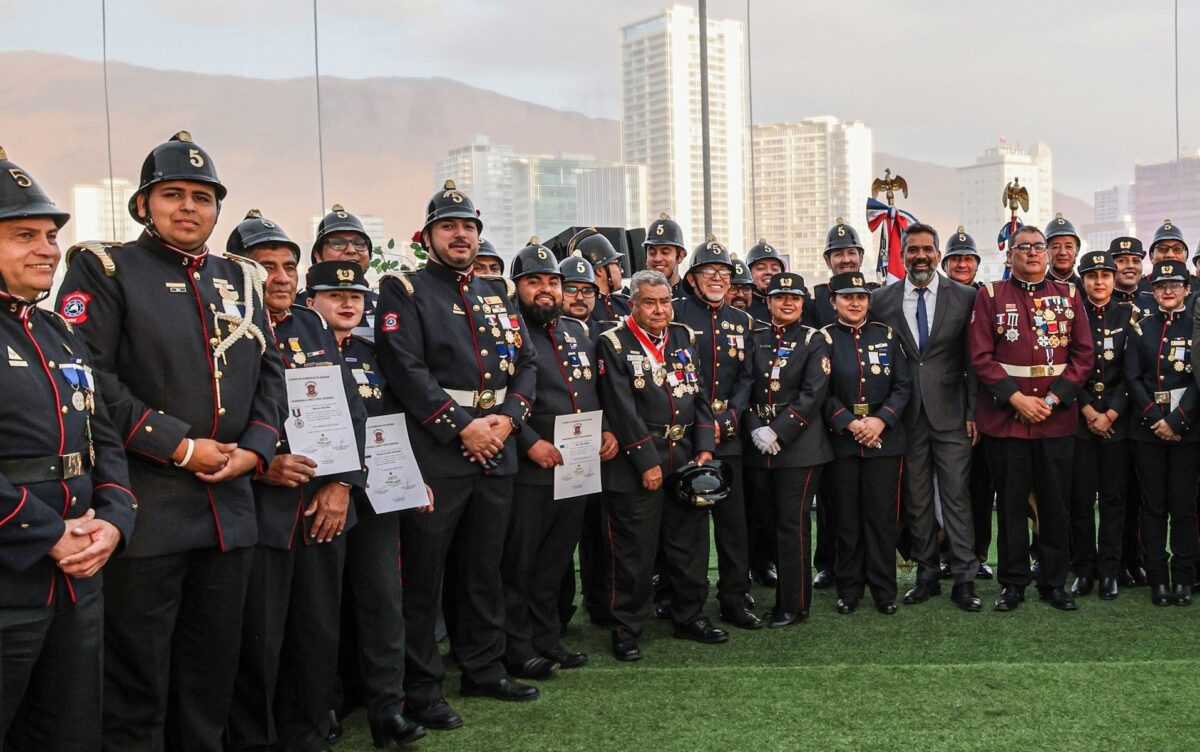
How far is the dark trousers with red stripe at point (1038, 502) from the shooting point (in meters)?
5.13

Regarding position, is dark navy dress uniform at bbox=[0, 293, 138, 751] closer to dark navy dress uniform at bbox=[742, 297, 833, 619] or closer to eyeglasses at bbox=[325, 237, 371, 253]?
eyeglasses at bbox=[325, 237, 371, 253]

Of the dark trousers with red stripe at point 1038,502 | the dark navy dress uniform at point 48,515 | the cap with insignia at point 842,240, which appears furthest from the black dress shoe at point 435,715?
the cap with insignia at point 842,240

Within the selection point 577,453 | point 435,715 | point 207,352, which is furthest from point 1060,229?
point 207,352

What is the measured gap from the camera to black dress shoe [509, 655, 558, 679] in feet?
13.8

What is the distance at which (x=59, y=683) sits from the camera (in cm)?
234

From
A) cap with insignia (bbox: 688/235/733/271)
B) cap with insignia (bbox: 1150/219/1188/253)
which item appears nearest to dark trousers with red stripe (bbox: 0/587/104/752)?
cap with insignia (bbox: 688/235/733/271)

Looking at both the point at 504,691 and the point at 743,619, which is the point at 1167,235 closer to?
the point at 743,619

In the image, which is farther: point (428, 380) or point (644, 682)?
point (644, 682)

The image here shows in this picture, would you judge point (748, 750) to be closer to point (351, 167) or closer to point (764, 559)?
point (764, 559)

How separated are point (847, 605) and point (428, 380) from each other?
269cm

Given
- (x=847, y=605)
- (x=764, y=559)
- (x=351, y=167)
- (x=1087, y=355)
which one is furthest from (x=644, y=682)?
(x=351, y=167)

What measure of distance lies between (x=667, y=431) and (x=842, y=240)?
2056mm

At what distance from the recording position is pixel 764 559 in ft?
19.4

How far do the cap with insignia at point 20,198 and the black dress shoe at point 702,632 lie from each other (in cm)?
329
